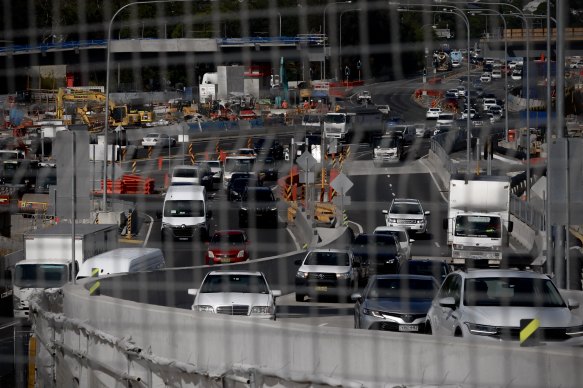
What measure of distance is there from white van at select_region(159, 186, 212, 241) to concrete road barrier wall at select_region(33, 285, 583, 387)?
273 inches

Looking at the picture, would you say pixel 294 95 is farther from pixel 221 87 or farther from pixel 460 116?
pixel 460 116

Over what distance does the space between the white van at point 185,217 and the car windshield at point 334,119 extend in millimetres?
4167

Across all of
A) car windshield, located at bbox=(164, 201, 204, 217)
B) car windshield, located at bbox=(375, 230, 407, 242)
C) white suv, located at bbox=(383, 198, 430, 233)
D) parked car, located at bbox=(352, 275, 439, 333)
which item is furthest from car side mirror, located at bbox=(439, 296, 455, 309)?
car windshield, located at bbox=(164, 201, 204, 217)

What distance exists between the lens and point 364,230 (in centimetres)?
1235

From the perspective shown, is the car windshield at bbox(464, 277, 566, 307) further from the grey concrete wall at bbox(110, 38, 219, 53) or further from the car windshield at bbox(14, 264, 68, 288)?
the grey concrete wall at bbox(110, 38, 219, 53)

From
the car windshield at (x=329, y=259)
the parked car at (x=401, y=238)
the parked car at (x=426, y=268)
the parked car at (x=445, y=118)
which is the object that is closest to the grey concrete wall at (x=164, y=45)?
the parked car at (x=401, y=238)

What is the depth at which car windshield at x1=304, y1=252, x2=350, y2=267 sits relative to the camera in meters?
8.06

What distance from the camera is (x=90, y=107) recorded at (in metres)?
18.5

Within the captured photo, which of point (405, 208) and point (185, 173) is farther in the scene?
point (185, 173)

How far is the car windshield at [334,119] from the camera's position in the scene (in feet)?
52.3

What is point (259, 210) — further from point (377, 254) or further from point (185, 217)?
point (377, 254)

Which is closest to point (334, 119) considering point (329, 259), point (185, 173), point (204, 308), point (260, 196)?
point (185, 173)

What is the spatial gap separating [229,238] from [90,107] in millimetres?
8896

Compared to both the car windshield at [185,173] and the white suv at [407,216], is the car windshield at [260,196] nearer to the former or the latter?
the white suv at [407,216]
